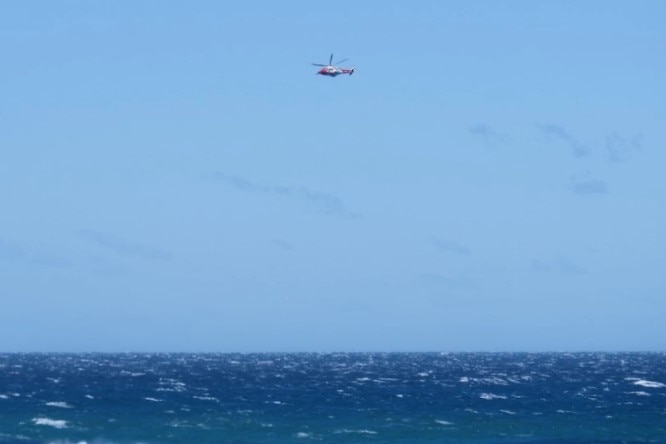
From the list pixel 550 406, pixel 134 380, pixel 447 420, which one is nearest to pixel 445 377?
pixel 134 380

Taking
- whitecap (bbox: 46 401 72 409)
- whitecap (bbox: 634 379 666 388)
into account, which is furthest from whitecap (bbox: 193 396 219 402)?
whitecap (bbox: 634 379 666 388)

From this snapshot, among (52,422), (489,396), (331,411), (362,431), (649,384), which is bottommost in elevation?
(52,422)

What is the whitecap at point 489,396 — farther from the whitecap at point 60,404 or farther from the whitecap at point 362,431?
the whitecap at point 60,404

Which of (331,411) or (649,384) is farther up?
(649,384)

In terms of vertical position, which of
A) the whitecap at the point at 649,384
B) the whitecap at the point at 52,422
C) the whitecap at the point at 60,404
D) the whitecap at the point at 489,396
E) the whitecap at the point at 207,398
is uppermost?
the whitecap at the point at 649,384

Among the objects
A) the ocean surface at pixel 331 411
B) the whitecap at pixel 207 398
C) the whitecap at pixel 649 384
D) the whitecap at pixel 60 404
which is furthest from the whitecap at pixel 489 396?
the whitecap at pixel 60 404

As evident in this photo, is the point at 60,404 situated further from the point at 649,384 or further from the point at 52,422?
the point at 649,384

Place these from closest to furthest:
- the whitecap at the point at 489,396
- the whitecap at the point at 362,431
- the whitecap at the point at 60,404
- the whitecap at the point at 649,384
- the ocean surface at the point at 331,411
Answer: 1. the ocean surface at the point at 331,411
2. the whitecap at the point at 362,431
3. the whitecap at the point at 60,404
4. the whitecap at the point at 489,396
5. the whitecap at the point at 649,384

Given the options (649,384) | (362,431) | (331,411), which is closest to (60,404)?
(331,411)

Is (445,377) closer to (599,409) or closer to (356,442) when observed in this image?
(599,409)

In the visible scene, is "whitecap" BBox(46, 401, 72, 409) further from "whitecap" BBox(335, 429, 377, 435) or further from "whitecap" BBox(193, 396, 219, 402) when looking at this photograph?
"whitecap" BBox(335, 429, 377, 435)
